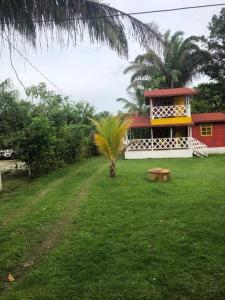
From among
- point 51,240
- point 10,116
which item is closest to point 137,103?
point 10,116

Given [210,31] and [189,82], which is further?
[189,82]

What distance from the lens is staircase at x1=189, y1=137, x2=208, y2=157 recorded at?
2228cm

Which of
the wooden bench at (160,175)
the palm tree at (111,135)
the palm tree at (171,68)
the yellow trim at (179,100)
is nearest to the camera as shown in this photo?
the wooden bench at (160,175)

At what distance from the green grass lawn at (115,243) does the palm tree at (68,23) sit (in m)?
3.27

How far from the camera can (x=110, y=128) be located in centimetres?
1371

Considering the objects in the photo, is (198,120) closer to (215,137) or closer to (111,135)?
(215,137)

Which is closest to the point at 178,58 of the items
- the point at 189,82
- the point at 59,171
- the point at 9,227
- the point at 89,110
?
the point at 189,82

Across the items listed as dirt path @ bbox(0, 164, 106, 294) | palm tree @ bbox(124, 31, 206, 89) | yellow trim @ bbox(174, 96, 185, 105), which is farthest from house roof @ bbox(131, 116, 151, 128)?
dirt path @ bbox(0, 164, 106, 294)

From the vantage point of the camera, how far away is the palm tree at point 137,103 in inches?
1194

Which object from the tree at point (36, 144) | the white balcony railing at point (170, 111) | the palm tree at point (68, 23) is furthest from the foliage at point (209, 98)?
the palm tree at point (68, 23)

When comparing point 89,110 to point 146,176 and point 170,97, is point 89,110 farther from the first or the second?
point 146,176

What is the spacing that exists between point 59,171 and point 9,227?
30.4 feet

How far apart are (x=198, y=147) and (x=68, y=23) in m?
18.4

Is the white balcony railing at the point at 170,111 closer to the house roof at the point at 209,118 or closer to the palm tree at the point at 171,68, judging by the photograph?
the house roof at the point at 209,118
